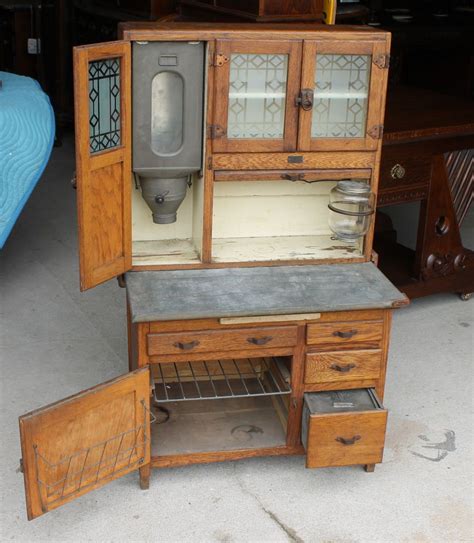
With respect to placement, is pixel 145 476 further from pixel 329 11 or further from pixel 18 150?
pixel 329 11

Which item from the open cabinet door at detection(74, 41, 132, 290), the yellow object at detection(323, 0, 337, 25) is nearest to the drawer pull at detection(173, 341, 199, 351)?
the open cabinet door at detection(74, 41, 132, 290)

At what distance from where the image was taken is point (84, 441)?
2.47 m

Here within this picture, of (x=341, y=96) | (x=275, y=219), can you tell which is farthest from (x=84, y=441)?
(x=341, y=96)

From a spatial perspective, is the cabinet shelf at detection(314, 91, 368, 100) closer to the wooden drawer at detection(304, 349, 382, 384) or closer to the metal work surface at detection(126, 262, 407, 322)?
the metal work surface at detection(126, 262, 407, 322)

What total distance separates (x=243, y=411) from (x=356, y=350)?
486mm

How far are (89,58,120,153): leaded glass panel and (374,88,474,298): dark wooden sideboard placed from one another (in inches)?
53.9

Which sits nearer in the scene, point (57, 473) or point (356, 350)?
point (57, 473)

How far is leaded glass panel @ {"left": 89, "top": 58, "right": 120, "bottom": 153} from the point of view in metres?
2.58

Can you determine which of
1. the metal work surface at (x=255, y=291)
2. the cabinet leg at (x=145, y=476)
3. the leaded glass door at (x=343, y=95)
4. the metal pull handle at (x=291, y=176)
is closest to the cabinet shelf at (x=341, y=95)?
the leaded glass door at (x=343, y=95)

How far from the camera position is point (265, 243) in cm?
312

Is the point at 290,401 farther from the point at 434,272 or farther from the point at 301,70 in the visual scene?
the point at 434,272

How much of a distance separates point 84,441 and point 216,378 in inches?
32.1

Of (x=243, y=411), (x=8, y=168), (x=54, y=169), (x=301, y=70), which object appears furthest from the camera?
(x=54, y=169)

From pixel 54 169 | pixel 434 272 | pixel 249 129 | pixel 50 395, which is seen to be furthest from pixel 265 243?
pixel 54 169
